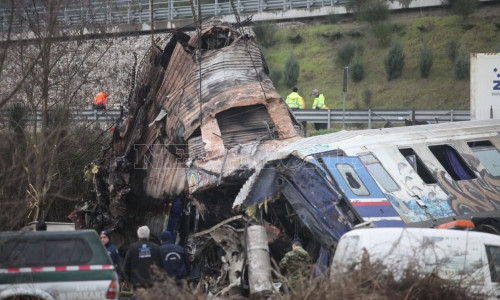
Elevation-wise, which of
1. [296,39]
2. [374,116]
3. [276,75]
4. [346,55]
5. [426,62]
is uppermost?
[296,39]

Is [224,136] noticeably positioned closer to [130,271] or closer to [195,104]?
[195,104]

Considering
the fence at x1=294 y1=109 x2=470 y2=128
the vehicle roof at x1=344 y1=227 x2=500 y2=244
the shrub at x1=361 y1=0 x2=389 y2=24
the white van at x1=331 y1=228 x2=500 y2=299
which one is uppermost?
the shrub at x1=361 y1=0 x2=389 y2=24

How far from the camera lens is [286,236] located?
656 inches

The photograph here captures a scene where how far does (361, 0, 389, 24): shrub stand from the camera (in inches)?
1896

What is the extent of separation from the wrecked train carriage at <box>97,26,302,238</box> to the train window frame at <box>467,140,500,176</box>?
11.4ft

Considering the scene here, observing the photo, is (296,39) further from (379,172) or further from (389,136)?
(379,172)

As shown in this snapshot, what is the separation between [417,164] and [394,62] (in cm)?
2738

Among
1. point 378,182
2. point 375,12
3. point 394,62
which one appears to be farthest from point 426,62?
point 378,182

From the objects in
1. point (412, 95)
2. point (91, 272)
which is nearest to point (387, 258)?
point (91, 272)

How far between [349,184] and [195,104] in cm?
482

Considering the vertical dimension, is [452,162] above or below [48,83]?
below

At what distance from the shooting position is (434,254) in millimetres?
11297

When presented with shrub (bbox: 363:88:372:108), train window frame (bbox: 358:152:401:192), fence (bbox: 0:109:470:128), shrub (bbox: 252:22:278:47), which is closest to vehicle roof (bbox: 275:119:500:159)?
train window frame (bbox: 358:152:401:192)

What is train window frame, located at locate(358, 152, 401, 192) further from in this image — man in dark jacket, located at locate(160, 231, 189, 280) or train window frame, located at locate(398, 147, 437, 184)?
man in dark jacket, located at locate(160, 231, 189, 280)
